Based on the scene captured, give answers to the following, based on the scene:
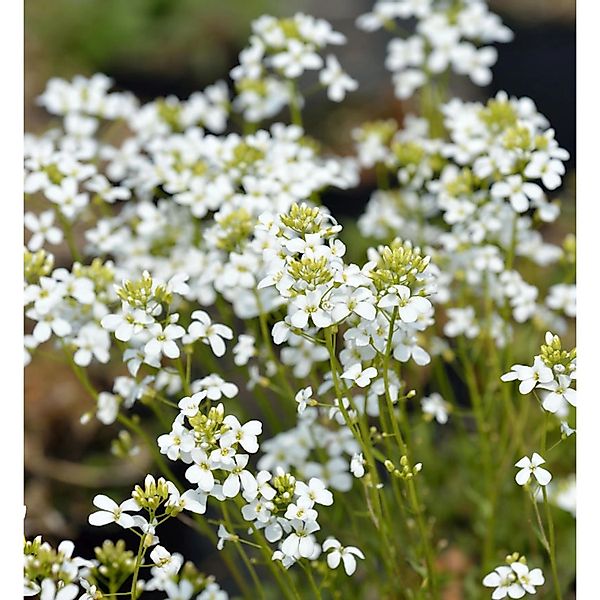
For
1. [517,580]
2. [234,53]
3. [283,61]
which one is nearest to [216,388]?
[517,580]

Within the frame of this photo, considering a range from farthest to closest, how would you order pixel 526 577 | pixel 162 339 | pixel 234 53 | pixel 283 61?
pixel 234 53 → pixel 283 61 → pixel 162 339 → pixel 526 577

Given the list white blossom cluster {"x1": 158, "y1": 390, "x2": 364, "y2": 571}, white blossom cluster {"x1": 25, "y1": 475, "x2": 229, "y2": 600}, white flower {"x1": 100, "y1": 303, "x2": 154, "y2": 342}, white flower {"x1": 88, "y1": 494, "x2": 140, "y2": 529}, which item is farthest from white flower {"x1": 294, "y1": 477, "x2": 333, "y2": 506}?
white flower {"x1": 100, "y1": 303, "x2": 154, "y2": 342}

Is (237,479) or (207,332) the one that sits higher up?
(207,332)

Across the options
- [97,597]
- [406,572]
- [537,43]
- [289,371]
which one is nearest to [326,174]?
[289,371]

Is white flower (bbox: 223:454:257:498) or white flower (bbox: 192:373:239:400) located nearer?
white flower (bbox: 223:454:257:498)

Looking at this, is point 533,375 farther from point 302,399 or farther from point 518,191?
point 518,191

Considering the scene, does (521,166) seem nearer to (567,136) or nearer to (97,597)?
(97,597)

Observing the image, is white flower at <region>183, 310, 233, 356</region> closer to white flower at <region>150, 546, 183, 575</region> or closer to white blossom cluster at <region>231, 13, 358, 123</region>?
white flower at <region>150, 546, 183, 575</region>

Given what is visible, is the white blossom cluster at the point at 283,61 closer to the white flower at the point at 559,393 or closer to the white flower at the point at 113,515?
the white flower at the point at 559,393

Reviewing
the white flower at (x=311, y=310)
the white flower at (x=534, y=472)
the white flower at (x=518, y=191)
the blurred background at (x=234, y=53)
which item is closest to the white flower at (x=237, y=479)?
the white flower at (x=311, y=310)
